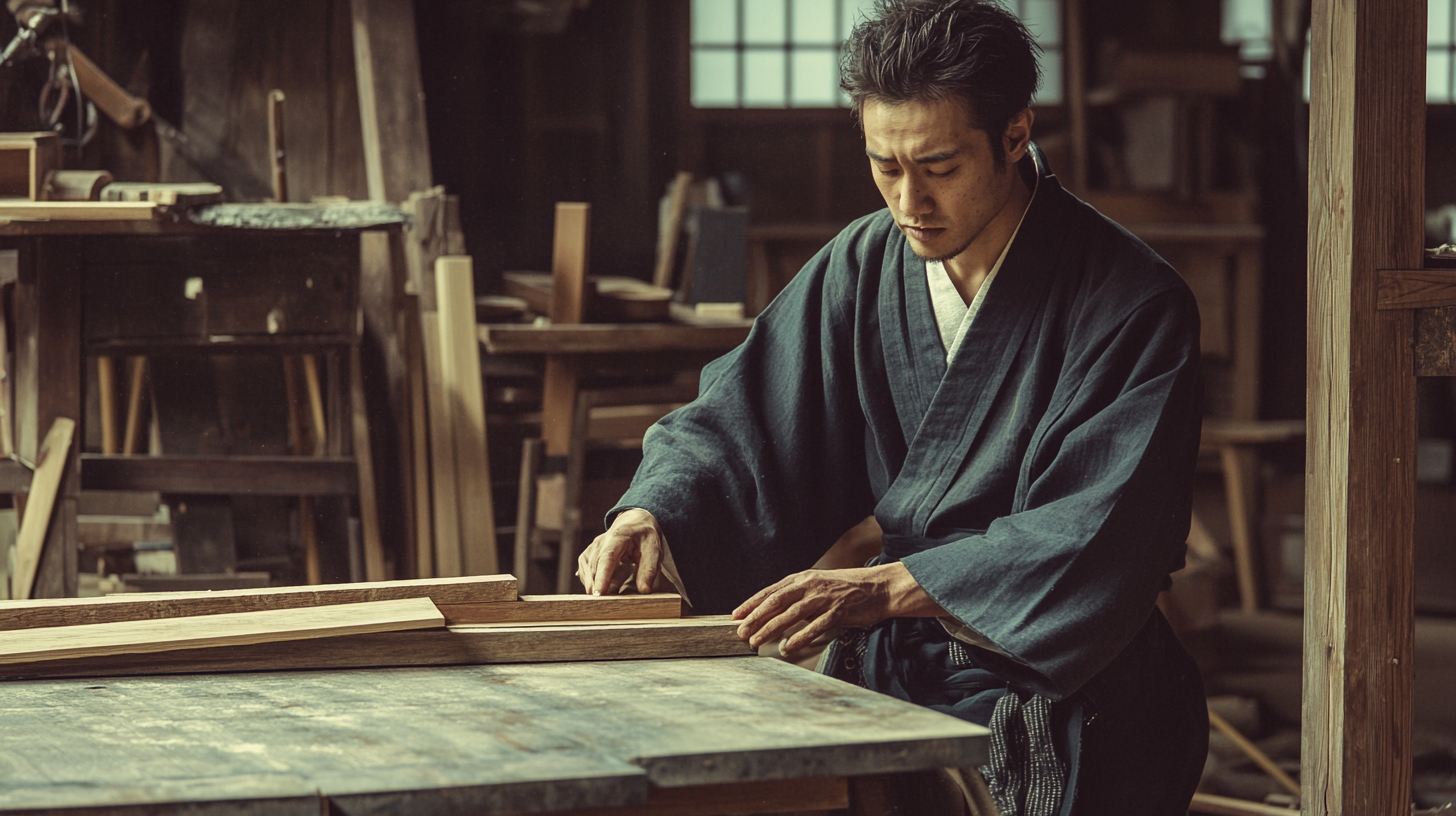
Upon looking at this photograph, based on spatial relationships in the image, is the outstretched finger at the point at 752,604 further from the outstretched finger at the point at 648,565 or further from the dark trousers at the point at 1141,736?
the dark trousers at the point at 1141,736

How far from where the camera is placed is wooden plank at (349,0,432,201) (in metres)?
4.43

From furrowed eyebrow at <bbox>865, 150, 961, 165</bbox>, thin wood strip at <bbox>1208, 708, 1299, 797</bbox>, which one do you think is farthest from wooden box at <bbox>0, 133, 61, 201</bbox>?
thin wood strip at <bbox>1208, 708, 1299, 797</bbox>

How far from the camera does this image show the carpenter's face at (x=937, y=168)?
2.17 meters

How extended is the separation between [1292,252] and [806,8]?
9.12ft

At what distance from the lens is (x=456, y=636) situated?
1.86m

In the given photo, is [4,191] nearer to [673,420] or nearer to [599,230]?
[673,420]

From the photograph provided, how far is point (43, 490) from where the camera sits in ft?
11.5

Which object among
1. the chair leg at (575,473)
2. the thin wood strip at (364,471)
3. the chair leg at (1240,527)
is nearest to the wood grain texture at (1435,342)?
the chair leg at (575,473)

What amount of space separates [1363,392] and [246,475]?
2.73 metres

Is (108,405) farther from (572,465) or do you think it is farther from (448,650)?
(448,650)

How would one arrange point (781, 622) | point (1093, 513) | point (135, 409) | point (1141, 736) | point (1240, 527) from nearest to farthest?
point (781, 622), point (1093, 513), point (1141, 736), point (135, 409), point (1240, 527)

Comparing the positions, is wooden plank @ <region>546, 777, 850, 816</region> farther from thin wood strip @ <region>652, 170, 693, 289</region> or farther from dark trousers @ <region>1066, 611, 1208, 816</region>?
thin wood strip @ <region>652, 170, 693, 289</region>

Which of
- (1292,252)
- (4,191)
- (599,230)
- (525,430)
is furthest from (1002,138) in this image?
(1292,252)

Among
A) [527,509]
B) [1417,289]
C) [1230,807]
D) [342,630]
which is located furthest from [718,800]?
[527,509]
